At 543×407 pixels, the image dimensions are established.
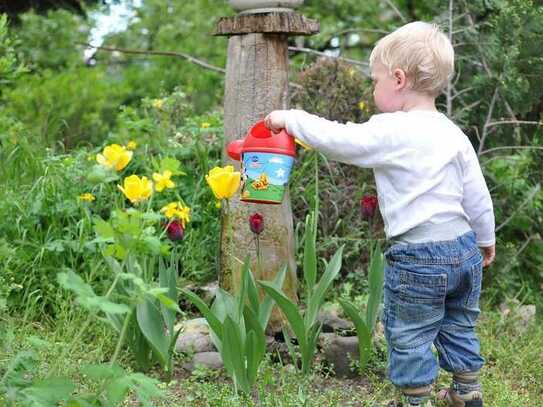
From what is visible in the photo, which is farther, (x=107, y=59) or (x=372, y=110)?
(x=107, y=59)

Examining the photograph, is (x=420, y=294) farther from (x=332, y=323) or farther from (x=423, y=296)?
(x=332, y=323)

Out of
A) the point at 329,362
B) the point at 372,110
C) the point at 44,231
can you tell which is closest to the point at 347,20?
the point at 372,110

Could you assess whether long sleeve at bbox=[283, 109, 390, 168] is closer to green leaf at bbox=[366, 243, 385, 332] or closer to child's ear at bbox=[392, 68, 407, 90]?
child's ear at bbox=[392, 68, 407, 90]

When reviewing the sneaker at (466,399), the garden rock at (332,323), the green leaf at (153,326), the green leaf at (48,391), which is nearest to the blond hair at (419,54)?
the sneaker at (466,399)

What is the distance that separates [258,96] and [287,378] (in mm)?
1121

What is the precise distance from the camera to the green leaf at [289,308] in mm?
3102

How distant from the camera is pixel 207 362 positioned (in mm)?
3496

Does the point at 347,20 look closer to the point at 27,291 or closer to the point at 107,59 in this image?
the point at 107,59

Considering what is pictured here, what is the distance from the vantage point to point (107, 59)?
9.31m

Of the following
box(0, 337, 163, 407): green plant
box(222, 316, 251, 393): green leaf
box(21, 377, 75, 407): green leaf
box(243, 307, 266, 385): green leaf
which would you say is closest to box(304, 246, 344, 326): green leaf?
box(243, 307, 266, 385): green leaf

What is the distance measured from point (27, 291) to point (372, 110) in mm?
1946

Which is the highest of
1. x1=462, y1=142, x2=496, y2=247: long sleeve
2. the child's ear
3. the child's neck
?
the child's ear

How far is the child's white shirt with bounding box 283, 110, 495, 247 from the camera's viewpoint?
9.16ft

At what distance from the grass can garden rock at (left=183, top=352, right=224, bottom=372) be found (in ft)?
0.12
